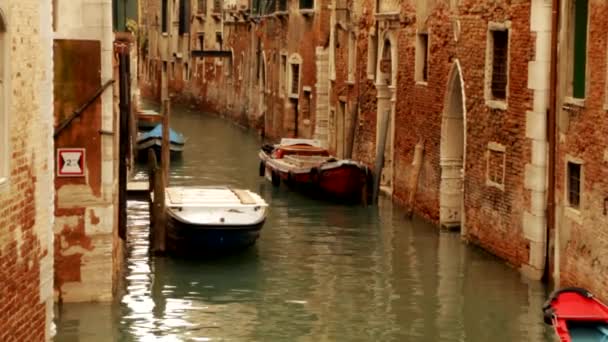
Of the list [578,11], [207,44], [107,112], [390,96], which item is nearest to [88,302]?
[107,112]

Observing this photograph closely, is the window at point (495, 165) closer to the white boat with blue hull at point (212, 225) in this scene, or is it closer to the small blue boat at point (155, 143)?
the white boat with blue hull at point (212, 225)

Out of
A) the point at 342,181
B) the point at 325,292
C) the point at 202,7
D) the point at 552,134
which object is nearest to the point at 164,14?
the point at 202,7

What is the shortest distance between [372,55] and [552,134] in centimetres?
956

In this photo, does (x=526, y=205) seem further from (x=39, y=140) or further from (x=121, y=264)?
(x=39, y=140)

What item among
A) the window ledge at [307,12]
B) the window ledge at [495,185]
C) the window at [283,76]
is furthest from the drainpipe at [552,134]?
the window at [283,76]

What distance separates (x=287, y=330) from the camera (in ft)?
43.5

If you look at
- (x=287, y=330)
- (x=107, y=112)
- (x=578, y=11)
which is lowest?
(x=287, y=330)

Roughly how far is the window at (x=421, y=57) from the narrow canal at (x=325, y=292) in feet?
6.98

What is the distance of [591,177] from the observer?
13.8 metres

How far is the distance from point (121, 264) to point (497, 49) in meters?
5.33

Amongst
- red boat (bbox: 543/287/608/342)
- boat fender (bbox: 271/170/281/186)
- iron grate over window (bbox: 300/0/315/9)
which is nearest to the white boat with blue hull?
red boat (bbox: 543/287/608/342)

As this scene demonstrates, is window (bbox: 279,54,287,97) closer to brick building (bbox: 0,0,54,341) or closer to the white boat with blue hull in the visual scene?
the white boat with blue hull

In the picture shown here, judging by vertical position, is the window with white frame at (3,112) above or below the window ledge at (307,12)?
below

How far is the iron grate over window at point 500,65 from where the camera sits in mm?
17188
